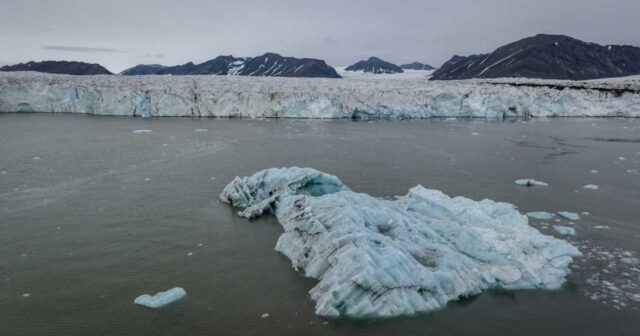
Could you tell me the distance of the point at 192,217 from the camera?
8492 mm

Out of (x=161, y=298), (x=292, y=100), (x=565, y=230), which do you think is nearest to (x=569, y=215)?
(x=565, y=230)

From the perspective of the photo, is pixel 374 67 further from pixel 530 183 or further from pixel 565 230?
pixel 565 230

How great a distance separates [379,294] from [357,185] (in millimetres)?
5833

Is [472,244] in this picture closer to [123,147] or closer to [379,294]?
[379,294]

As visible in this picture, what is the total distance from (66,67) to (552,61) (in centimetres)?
5764

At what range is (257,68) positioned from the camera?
222 ft

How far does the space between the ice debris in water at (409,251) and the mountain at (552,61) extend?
50633 millimetres

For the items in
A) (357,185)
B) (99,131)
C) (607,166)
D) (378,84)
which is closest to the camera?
(357,185)

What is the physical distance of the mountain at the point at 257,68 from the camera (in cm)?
6169

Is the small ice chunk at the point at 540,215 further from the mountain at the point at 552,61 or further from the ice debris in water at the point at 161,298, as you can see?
the mountain at the point at 552,61

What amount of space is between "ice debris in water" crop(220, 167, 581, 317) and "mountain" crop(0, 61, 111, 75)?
4706 cm

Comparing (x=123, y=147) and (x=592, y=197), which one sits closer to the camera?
(x=592, y=197)

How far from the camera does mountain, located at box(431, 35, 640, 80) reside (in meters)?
55.5

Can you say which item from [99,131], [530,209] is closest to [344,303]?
[530,209]
